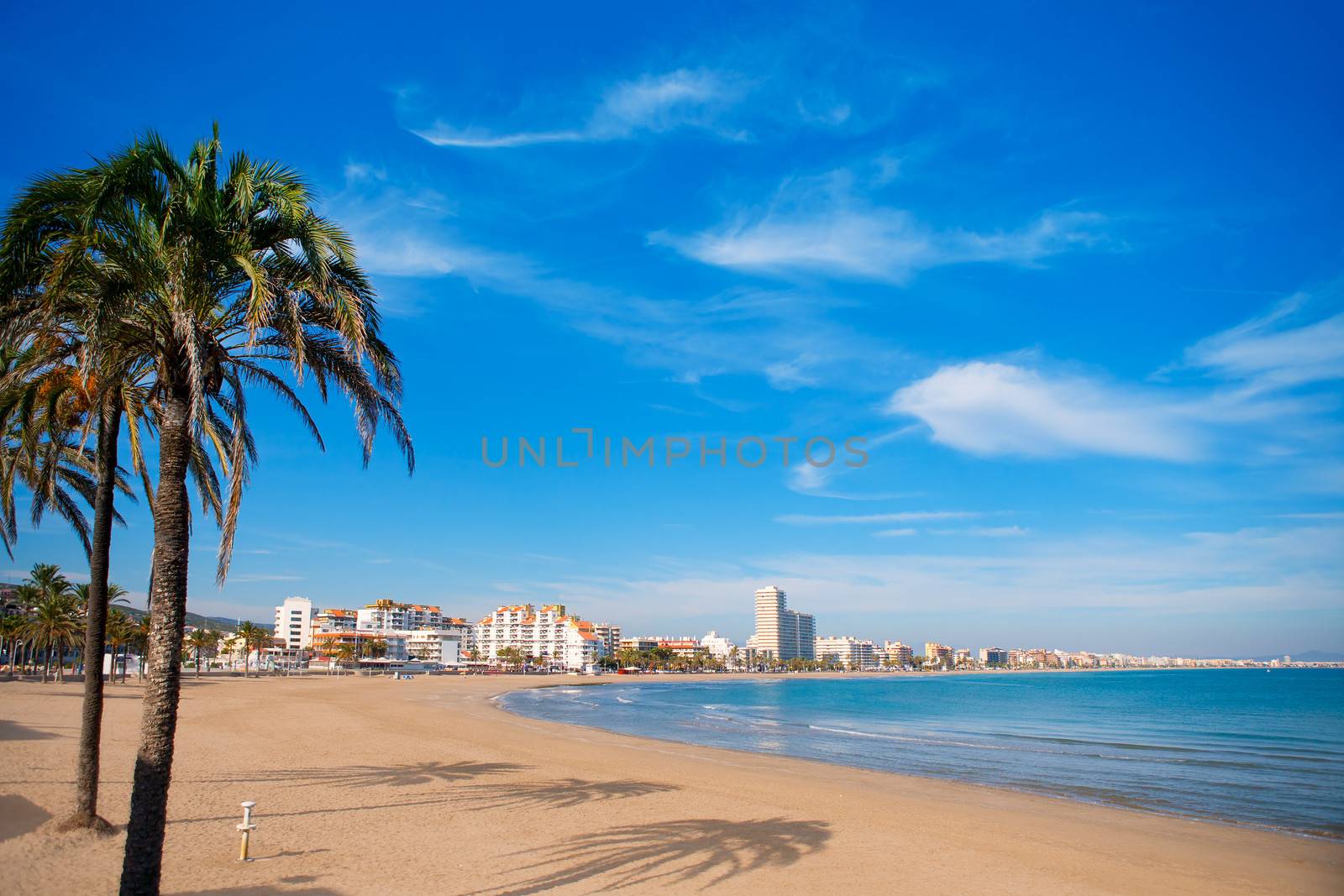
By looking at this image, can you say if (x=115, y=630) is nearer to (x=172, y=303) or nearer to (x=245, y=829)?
(x=245, y=829)

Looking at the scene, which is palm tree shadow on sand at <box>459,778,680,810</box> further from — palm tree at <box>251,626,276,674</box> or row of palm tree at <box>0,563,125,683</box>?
palm tree at <box>251,626,276,674</box>

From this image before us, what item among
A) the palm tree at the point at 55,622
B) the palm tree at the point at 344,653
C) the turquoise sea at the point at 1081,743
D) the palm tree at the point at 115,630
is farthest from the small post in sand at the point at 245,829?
the palm tree at the point at 344,653

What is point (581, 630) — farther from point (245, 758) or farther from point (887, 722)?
point (245, 758)

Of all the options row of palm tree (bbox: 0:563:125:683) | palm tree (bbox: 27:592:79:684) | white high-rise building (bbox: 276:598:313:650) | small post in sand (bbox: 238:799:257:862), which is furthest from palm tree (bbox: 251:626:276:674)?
small post in sand (bbox: 238:799:257:862)

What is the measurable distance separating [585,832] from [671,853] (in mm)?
1700

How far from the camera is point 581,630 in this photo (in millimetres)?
191750

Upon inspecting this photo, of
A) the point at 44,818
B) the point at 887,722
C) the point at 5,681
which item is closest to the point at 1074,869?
the point at 44,818

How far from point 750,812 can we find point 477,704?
1729 inches

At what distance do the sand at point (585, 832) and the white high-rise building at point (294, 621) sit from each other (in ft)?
561

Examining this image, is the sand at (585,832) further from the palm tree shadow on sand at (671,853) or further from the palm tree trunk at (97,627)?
the palm tree trunk at (97,627)

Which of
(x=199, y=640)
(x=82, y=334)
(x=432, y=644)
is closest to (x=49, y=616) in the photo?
(x=199, y=640)

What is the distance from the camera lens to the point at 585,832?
12508 millimetres

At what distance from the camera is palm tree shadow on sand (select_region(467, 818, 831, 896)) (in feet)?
32.4

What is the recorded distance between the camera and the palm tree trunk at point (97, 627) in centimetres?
1033
